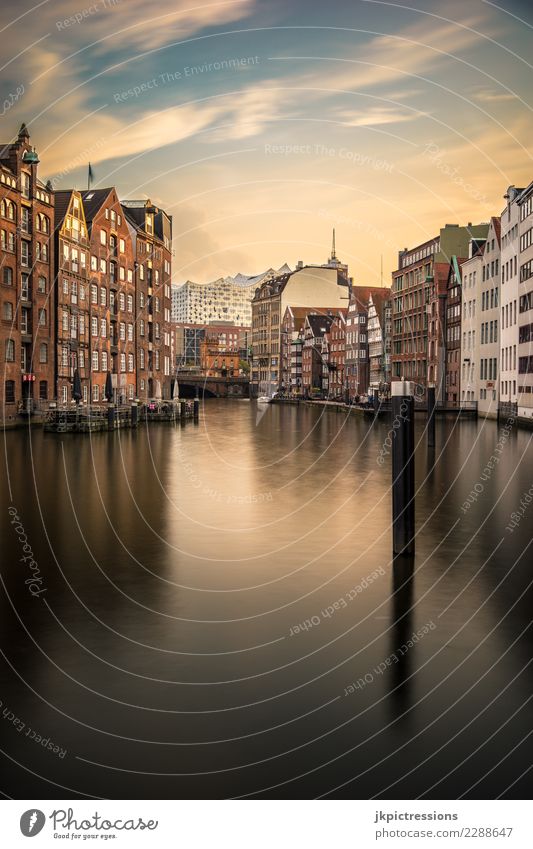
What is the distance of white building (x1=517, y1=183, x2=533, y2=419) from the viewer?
72500 millimetres

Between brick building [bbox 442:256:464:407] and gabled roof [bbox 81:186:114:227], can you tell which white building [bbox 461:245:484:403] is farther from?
gabled roof [bbox 81:186:114:227]

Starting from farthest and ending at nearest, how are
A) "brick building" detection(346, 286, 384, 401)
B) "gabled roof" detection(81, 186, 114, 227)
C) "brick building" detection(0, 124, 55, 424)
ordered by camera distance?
"brick building" detection(346, 286, 384, 401) → "gabled roof" detection(81, 186, 114, 227) → "brick building" detection(0, 124, 55, 424)

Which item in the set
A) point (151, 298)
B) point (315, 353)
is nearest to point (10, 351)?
point (151, 298)

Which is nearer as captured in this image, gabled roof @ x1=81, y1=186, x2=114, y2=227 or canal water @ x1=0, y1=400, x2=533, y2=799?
canal water @ x1=0, y1=400, x2=533, y2=799

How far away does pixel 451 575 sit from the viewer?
698 inches

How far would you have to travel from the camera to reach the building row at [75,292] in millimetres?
67375

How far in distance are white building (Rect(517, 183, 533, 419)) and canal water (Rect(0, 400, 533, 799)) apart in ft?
152

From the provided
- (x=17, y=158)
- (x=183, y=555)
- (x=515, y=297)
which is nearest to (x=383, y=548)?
(x=183, y=555)

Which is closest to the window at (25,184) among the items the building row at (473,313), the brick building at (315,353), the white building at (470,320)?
the building row at (473,313)

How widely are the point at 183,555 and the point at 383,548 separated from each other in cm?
466

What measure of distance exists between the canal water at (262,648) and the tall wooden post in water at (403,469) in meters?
0.58

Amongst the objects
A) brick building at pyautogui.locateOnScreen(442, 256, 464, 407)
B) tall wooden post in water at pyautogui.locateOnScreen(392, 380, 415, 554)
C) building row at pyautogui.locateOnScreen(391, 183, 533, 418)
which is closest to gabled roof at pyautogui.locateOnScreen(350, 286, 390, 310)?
building row at pyautogui.locateOnScreen(391, 183, 533, 418)

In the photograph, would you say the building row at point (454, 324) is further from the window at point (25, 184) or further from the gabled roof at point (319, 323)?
the window at point (25, 184)
